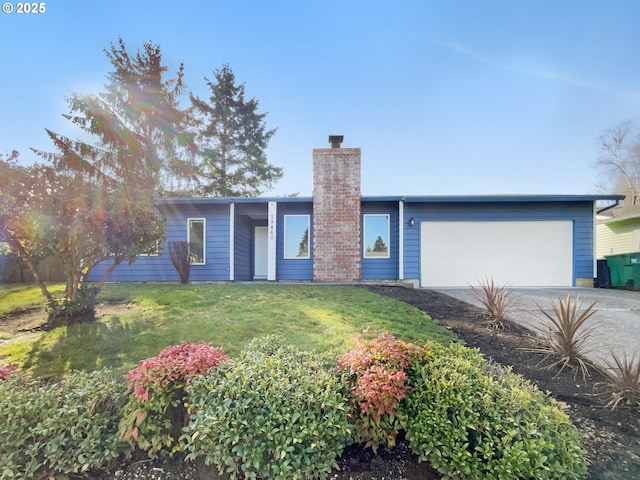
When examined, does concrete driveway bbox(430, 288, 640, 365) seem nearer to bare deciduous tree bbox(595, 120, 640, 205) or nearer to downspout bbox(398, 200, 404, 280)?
downspout bbox(398, 200, 404, 280)

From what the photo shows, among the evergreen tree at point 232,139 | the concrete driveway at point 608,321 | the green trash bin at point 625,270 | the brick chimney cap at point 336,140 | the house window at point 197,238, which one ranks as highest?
the evergreen tree at point 232,139

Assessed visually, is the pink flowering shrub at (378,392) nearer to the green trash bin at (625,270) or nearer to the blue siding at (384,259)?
the blue siding at (384,259)

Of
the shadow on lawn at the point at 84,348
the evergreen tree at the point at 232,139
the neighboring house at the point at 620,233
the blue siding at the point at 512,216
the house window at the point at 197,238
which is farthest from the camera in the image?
the evergreen tree at the point at 232,139

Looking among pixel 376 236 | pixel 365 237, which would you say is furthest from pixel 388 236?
pixel 365 237

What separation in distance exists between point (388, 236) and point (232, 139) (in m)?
14.8

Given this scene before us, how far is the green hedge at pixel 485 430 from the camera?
1420 mm

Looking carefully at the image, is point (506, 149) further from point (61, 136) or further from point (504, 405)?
point (61, 136)

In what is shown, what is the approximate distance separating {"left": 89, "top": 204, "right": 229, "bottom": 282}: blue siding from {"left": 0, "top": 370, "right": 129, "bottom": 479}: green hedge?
7.40 metres

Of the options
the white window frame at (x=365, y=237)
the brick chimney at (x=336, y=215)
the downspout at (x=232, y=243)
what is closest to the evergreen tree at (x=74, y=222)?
the downspout at (x=232, y=243)

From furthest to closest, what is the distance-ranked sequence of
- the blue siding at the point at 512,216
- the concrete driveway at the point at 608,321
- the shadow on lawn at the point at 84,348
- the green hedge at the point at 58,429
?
1. the blue siding at the point at 512,216
2. the concrete driveway at the point at 608,321
3. the shadow on lawn at the point at 84,348
4. the green hedge at the point at 58,429

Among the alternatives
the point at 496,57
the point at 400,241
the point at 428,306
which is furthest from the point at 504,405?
the point at 496,57

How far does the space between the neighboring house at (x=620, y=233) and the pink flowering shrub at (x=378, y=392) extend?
1276 centimetres

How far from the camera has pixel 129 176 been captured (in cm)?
1425

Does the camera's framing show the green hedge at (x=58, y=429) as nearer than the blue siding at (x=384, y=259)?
Yes
